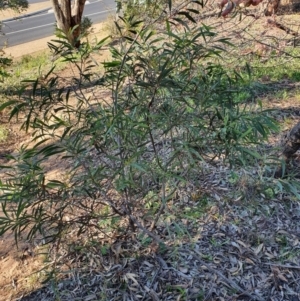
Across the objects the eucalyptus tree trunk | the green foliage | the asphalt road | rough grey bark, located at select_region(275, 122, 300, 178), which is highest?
the green foliage

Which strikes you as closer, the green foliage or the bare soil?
the green foliage

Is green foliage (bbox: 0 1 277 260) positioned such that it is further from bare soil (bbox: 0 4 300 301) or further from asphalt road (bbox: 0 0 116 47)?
asphalt road (bbox: 0 0 116 47)

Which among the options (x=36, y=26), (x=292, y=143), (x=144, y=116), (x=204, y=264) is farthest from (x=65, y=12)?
(x=36, y=26)

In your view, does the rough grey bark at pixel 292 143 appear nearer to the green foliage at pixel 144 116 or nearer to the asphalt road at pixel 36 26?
the green foliage at pixel 144 116

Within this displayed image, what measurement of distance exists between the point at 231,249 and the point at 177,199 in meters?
0.52

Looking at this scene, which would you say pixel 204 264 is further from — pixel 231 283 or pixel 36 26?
pixel 36 26

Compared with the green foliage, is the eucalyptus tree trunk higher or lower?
lower

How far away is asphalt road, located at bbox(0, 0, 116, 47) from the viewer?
526 inches

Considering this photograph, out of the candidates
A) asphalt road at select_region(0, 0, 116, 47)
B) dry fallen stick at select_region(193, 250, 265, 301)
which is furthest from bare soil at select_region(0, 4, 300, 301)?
asphalt road at select_region(0, 0, 116, 47)

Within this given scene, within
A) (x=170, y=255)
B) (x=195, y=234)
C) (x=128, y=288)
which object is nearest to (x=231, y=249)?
(x=195, y=234)

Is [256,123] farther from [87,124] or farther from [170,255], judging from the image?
[170,255]

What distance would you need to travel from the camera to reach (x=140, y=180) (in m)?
1.99

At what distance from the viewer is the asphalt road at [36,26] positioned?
43.8 feet

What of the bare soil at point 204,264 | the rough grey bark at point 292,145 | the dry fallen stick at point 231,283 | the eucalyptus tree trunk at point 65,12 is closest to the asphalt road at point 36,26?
the eucalyptus tree trunk at point 65,12
